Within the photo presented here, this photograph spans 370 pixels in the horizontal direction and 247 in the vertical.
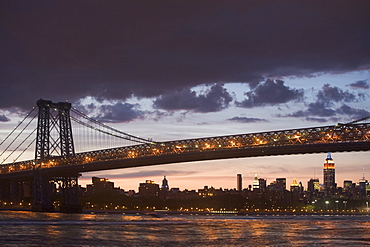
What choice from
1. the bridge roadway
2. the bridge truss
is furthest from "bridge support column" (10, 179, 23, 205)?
the bridge truss

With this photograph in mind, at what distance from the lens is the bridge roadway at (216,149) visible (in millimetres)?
96125

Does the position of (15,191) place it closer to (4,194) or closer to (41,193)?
(4,194)

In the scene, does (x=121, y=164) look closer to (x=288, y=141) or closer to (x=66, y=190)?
(x=66, y=190)

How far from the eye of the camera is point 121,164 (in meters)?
120

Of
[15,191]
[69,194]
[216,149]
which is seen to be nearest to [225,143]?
[216,149]

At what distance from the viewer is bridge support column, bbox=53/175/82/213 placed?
12825 centimetres

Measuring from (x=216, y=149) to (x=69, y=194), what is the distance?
112 feet

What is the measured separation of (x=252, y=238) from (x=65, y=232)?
17.7 meters

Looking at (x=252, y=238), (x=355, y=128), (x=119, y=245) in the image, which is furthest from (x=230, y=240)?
(x=355, y=128)

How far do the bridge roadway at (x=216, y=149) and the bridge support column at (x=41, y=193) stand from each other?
5.42 ft

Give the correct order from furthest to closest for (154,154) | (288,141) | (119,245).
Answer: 1. (154,154)
2. (288,141)
3. (119,245)

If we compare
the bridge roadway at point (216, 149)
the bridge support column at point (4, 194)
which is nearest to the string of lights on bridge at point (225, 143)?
the bridge roadway at point (216, 149)

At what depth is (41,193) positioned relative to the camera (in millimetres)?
126062

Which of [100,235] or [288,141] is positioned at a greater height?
[288,141]
